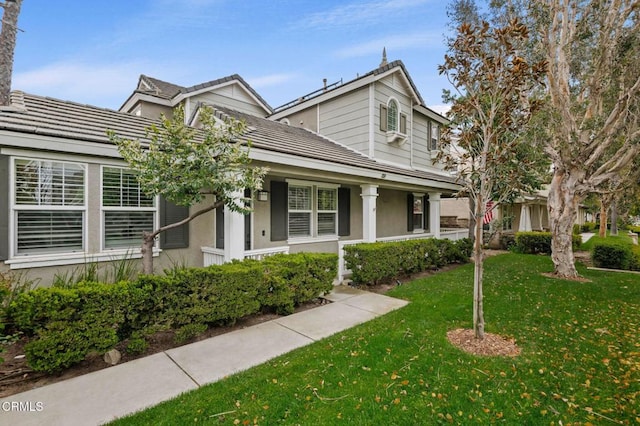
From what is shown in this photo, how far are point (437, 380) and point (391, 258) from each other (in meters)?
4.74

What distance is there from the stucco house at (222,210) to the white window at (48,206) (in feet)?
0.05

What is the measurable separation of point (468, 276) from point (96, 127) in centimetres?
981

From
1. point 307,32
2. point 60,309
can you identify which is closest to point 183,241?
point 60,309

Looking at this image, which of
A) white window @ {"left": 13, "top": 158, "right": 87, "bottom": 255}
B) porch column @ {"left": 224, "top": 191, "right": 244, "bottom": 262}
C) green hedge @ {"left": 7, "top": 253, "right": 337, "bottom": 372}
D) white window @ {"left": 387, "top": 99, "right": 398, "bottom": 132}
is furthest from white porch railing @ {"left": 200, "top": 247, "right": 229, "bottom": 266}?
white window @ {"left": 387, "top": 99, "right": 398, "bottom": 132}

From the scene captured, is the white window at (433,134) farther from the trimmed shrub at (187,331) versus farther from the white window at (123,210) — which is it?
the trimmed shrub at (187,331)

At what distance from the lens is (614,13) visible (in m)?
7.67

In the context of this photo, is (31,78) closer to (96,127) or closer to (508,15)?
(96,127)

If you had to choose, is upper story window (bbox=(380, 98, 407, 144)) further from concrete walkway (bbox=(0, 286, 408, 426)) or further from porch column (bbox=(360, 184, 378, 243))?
concrete walkway (bbox=(0, 286, 408, 426))

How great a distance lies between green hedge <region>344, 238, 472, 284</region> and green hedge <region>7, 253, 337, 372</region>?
2002mm

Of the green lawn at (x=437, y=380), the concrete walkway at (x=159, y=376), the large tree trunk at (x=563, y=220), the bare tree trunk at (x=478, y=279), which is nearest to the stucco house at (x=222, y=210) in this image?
the concrete walkway at (x=159, y=376)

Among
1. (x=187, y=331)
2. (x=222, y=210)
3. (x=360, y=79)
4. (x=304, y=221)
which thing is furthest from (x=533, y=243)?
(x=187, y=331)

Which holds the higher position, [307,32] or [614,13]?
[307,32]

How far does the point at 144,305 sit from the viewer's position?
4.04m

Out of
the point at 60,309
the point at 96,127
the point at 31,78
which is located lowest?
the point at 60,309
